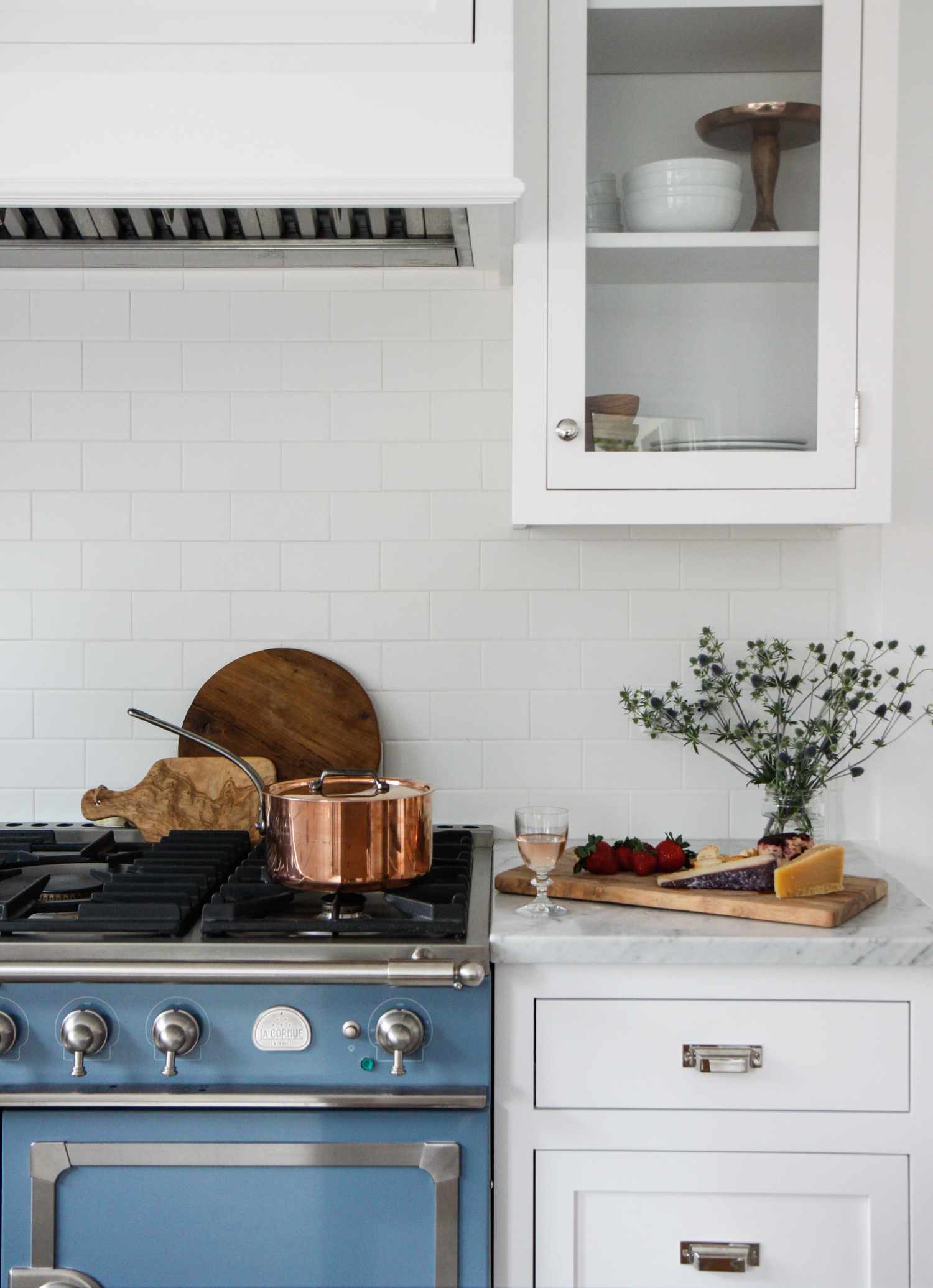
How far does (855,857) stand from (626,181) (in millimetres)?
1261

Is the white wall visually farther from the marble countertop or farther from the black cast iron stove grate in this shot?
the marble countertop

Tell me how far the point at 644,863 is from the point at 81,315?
1.50 m

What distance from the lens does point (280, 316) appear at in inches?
91.0

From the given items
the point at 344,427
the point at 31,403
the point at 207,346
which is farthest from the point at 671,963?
the point at 31,403

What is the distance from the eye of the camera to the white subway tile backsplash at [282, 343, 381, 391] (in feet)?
7.58

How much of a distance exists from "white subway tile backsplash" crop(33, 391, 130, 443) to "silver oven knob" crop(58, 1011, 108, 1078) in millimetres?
1188

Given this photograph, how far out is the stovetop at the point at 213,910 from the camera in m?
1.60

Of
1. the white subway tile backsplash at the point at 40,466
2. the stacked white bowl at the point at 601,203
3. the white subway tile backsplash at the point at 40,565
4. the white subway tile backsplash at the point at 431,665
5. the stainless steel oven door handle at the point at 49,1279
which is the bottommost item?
the stainless steel oven door handle at the point at 49,1279

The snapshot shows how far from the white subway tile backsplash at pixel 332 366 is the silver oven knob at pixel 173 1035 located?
1.25 metres

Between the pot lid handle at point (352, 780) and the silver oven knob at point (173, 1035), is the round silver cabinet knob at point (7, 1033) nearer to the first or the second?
the silver oven knob at point (173, 1035)

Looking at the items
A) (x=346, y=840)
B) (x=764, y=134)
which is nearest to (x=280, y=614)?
(x=346, y=840)

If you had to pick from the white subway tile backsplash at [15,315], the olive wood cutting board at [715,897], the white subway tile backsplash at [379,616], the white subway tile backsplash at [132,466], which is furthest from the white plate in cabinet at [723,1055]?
the white subway tile backsplash at [15,315]

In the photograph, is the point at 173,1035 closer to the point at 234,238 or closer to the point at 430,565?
the point at 430,565

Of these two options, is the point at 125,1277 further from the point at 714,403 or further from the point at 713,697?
the point at 714,403
